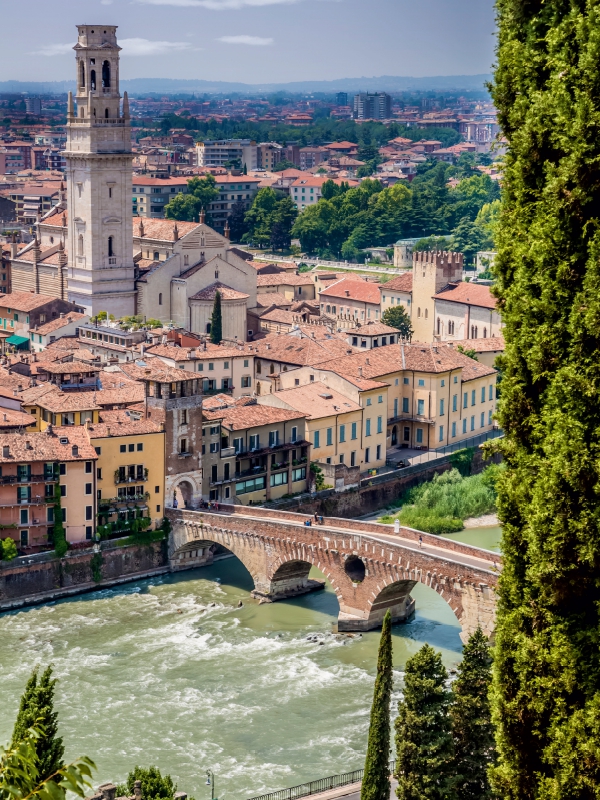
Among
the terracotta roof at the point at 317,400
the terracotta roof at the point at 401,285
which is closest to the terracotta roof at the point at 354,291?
the terracotta roof at the point at 401,285

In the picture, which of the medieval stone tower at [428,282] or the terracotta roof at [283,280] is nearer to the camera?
the medieval stone tower at [428,282]

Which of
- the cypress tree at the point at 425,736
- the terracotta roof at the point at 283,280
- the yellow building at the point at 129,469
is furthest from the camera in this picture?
the terracotta roof at the point at 283,280

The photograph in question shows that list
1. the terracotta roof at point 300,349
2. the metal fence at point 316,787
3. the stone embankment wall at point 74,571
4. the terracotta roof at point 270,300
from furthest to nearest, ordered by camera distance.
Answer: the terracotta roof at point 270,300, the terracotta roof at point 300,349, the stone embankment wall at point 74,571, the metal fence at point 316,787

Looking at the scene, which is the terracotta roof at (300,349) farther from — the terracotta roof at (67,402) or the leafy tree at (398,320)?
the leafy tree at (398,320)

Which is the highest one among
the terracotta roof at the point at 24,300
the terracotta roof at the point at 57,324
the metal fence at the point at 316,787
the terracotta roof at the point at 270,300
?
the terracotta roof at the point at 24,300

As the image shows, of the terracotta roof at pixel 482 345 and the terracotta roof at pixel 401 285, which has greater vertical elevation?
the terracotta roof at pixel 401 285

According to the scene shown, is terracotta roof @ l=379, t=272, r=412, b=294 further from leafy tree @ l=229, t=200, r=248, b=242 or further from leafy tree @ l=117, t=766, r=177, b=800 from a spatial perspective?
leafy tree @ l=117, t=766, r=177, b=800

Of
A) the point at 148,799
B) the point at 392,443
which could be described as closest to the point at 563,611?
the point at 148,799
